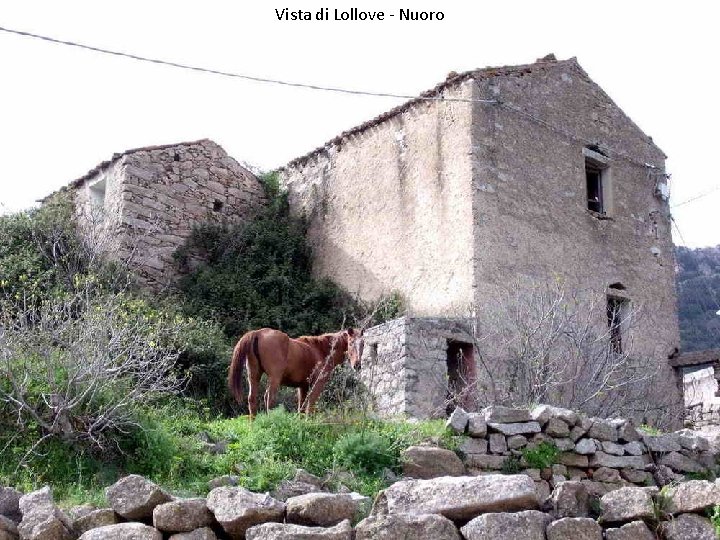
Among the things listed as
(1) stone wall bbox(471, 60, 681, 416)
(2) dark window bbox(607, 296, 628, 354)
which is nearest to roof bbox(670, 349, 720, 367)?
(1) stone wall bbox(471, 60, 681, 416)

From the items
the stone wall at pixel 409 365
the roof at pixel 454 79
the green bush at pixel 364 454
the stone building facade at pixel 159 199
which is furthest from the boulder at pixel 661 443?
the stone building facade at pixel 159 199

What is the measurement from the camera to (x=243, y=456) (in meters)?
9.23

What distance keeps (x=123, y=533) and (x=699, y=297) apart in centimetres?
2681

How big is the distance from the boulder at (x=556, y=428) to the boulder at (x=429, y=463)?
3.67ft

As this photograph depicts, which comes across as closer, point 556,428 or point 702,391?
point 556,428

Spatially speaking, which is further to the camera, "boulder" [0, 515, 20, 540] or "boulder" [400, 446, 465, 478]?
"boulder" [400, 446, 465, 478]

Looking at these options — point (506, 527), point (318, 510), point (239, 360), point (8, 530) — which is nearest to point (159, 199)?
point (239, 360)

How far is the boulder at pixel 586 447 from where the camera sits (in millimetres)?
9992

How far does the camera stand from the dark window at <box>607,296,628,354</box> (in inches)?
642

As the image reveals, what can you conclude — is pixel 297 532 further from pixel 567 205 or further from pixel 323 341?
pixel 567 205

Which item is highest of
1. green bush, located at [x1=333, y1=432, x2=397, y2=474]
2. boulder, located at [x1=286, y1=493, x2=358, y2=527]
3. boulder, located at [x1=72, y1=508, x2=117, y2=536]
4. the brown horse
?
the brown horse

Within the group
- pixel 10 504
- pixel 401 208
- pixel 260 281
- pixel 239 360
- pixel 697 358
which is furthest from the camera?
pixel 260 281

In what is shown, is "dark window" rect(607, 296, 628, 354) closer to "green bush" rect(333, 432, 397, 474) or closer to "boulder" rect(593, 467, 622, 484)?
"boulder" rect(593, 467, 622, 484)

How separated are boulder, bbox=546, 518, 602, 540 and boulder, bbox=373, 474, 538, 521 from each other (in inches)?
10.0
